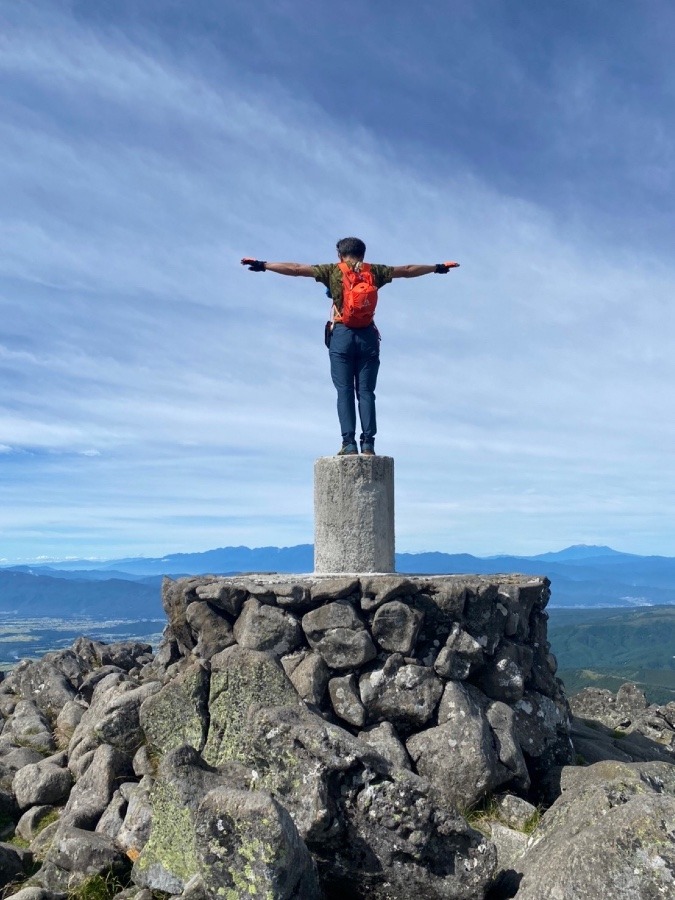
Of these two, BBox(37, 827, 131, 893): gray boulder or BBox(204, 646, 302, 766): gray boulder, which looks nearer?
BBox(37, 827, 131, 893): gray boulder

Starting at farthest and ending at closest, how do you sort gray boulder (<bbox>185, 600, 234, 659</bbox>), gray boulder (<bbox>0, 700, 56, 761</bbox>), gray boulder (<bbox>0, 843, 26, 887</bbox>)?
gray boulder (<bbox>0, 700, 56, 761</bbox>) < gray boulder (<bbox>185, 600, 234, 659</bbox>) < gray boulder (<bbox>0, 843, 26, 887</bbox>)

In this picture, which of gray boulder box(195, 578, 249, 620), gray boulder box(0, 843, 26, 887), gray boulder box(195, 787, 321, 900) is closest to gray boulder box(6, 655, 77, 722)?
gray boulder box(195, 578, 249, 620)

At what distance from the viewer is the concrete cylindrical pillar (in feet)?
40.6

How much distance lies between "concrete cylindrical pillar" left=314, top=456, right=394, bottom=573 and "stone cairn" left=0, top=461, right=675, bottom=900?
850 mm

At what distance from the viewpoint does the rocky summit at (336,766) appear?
6.12 meters

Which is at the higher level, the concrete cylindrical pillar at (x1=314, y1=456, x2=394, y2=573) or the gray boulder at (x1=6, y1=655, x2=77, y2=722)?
the concrete cylindrical pillar at (x1=314, y1=456, x2=394, y2=573)

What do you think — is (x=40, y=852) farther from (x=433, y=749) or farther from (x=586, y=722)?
(x=586, y=722)

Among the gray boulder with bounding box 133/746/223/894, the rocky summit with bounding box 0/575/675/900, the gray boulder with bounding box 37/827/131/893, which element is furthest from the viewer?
the gray boulder with bounding box 37/827/131/893

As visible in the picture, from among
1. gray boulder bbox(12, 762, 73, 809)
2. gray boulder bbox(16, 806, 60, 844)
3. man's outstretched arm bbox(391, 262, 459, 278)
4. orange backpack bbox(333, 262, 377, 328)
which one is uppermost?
man's outstretched arm bbox(391, 262, 459, 278)

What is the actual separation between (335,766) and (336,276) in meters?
8.37

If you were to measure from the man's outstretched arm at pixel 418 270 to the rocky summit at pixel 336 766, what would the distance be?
5368 millimetres

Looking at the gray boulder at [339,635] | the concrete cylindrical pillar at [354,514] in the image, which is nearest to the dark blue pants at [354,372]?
the concrete cylindrical pillar at [354,514]

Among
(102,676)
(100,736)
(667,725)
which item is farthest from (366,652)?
(667,725)

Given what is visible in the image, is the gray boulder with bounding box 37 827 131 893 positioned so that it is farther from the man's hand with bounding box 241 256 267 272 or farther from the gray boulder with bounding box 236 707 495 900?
the man's hand with bounding box 241 256 267 272
